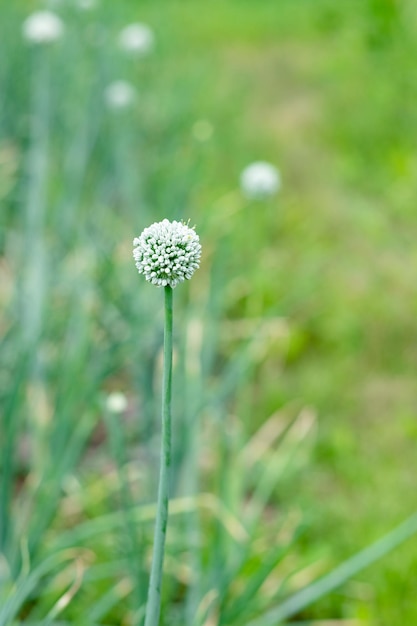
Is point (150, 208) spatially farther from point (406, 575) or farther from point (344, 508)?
point (406, 575)

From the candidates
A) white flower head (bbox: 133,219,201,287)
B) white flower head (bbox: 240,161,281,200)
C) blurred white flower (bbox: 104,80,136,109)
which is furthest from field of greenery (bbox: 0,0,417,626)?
white flower head (bbox: 133,219,201,287)

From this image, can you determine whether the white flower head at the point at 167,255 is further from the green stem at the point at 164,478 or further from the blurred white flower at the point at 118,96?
the blurred white flower at the point at 118,96

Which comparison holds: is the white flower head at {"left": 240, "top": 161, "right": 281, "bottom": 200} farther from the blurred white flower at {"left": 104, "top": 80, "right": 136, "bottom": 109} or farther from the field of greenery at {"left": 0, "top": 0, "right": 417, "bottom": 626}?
the blurred white flower at {"left": 104, "top": 80, "right": 136, "bottom": 109}

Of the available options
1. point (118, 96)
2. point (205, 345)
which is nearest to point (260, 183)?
point (205, 345)

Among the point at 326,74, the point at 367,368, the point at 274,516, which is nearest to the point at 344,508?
the point at 274,516

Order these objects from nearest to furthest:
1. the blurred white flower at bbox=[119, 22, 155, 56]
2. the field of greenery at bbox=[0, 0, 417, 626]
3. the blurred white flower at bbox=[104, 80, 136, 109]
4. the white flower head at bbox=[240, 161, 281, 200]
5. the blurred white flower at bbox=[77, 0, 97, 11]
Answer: the field of greenery at bbox=[0, 0, 417, 626], the white flower head at bbox=[240, 161, 281, 200], the blurred white flower at bbox=[104, 80, 136, 109], the blurred white flower at bbox=[77, 0, 97, 11], the blurred white flower at bbox=[119, 22, 155, 56]

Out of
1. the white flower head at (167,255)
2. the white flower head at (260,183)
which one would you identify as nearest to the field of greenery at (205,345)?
the white flower head at (260,183)

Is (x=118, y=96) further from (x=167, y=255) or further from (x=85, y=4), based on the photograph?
(x=167, y=255)
